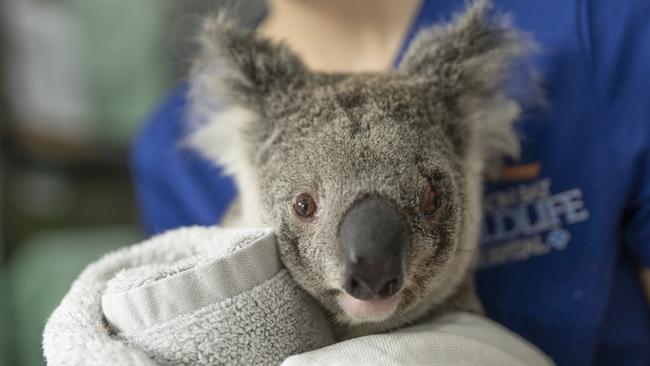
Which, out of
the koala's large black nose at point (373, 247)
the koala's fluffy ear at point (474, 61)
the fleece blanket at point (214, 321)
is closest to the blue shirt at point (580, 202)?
the koala's fluffy ear at point (474, 61)

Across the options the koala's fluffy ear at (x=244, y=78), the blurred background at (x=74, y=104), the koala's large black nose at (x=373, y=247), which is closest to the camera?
the koala's large black nose at (x=373, y=247)

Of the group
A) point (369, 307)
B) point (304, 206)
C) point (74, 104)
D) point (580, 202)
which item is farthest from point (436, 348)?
point (74, 104)

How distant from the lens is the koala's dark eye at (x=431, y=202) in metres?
1.00

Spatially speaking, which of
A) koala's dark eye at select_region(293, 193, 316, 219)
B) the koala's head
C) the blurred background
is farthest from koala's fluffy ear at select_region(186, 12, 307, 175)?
the blurred background

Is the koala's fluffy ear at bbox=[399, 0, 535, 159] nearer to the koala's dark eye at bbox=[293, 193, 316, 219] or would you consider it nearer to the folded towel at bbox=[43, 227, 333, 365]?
the koala's dark eye at bbox=[293, 193, 316, 219]

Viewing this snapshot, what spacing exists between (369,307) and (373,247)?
126 mm

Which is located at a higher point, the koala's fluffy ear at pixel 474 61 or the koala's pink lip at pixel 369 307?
the koala's fluffy ear at pixel 474 61

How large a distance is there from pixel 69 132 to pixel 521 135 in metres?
3.86

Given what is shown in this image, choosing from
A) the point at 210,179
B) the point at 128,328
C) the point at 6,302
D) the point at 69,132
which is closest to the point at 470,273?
the point at 128,328

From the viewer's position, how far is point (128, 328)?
0.91 m

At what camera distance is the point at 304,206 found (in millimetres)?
1033

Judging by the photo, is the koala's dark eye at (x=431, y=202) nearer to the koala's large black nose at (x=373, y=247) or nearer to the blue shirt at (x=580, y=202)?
the koala's large black nose at (x=373, y=247)

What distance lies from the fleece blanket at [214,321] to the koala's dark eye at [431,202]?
0.20 metres

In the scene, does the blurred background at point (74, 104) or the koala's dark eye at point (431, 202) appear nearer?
the koala's dark eye at point (431, 202)
